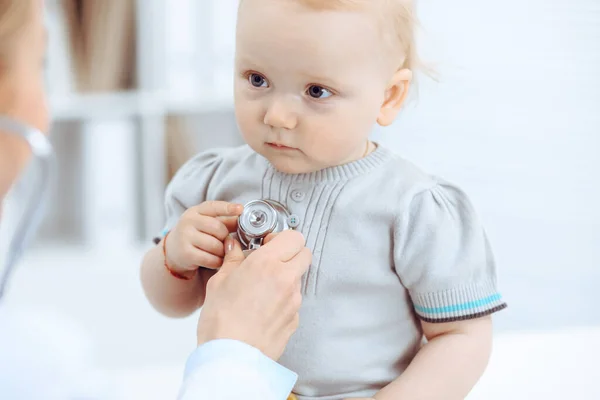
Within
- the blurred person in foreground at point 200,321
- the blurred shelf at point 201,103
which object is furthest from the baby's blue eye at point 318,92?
the blurred shelf at point 201,103

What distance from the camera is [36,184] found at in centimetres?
53

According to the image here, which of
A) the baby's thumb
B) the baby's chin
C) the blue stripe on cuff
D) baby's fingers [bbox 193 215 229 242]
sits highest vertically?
the baby's chin

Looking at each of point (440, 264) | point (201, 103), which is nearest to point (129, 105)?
point (201, 103)

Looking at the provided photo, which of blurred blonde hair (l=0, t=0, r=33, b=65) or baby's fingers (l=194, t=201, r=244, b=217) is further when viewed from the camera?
baby's fingers (l=194, t=201, r=244, b=217)

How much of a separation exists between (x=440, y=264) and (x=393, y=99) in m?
0.17

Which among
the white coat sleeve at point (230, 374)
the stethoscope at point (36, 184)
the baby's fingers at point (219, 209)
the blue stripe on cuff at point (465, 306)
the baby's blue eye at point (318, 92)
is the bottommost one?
the white coat sleeve at point (230, 374)

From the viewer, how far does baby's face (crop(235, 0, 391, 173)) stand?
0.66m

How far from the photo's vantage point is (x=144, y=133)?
2174 mm

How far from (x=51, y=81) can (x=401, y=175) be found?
1.62m

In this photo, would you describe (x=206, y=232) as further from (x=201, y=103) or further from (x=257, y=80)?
(x=201, y=103)

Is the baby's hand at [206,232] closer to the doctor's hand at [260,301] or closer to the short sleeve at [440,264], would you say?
the doctor's hand at [260,301]

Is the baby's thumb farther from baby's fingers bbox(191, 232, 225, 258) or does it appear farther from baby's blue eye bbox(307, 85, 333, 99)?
baby's blue eye bbox(307, 85, 333, 99)

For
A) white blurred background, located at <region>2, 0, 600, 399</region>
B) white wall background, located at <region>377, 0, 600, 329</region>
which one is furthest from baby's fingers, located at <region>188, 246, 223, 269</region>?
white wall background, located at <region>377, 0, 600, 329</region>

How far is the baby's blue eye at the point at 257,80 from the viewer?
0.70m
